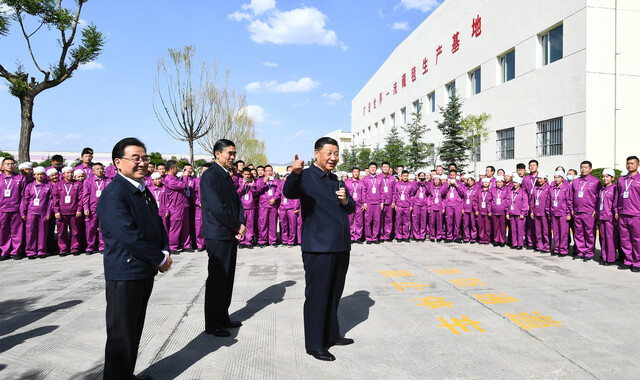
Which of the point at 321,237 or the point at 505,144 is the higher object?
the point at 505,144

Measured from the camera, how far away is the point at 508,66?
16344 mm

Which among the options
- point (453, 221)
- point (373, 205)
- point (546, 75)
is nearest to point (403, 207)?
point (373, 205)

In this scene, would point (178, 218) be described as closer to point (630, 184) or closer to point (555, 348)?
point (555, 348)

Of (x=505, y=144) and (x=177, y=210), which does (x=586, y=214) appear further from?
(x=505, y=144)

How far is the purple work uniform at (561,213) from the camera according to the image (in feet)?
25.7

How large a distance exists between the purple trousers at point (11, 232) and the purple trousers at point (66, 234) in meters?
0.71

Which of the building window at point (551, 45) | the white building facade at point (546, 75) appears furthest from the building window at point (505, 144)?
the building window at point (551, 45)

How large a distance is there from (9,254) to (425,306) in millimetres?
8592

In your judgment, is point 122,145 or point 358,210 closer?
point 122,145

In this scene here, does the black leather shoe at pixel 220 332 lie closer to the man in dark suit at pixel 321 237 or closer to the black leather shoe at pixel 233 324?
the black leather shoe at pixel 233 324

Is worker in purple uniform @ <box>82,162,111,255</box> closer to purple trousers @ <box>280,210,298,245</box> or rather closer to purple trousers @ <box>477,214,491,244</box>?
purple trousers @ <box>280,210,298,245</box>

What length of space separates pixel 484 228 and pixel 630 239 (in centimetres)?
312

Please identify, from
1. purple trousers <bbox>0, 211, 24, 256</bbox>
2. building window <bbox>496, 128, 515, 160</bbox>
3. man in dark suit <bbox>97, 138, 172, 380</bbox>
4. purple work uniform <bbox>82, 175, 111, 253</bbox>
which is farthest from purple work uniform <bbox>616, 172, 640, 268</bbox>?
purple trousers <bbox>0, 211, 24, 256</bbox>

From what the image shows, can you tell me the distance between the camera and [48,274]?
20.6ft
